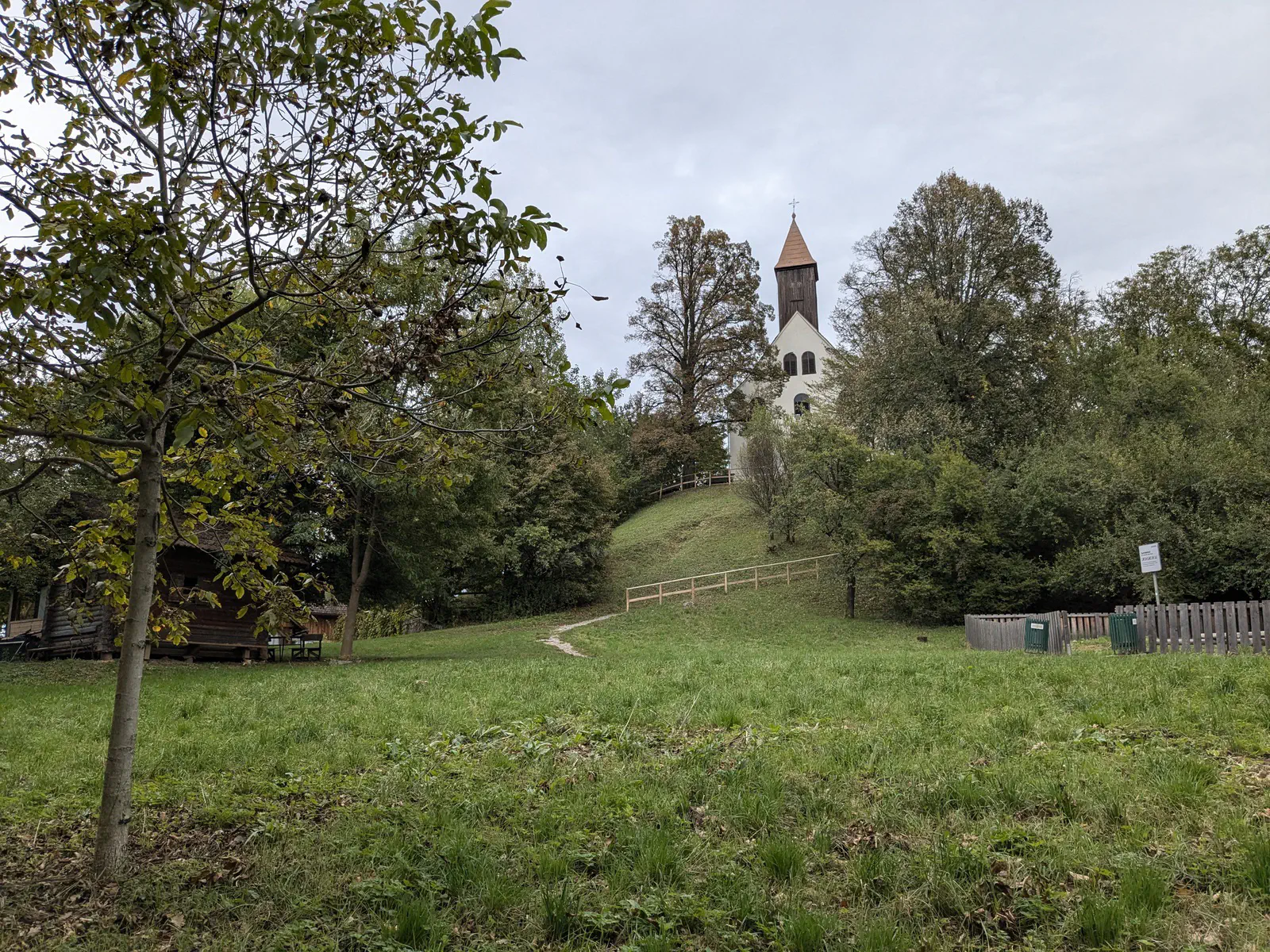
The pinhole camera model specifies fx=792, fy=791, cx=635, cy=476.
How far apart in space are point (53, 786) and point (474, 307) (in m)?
5.60

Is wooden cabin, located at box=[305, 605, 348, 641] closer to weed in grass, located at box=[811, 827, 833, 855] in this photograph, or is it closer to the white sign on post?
the white sign on post

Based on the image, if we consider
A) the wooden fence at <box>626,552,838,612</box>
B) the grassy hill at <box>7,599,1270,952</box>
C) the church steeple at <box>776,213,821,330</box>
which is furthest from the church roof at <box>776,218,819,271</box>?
the grassy hill at <box>7,599,1270,952</box>

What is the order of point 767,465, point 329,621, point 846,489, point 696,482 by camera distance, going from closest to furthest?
1. point 846,489
2. point 329,621
3. point 767,465
4. point 696,482

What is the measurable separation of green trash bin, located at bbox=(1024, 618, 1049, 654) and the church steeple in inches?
Answer: 1792

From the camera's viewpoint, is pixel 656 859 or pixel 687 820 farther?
pixel 687 820

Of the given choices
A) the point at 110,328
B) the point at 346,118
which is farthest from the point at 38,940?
the point at 346,118

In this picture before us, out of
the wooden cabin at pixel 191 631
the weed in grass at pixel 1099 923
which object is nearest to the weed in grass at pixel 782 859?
the weed in grass at pixel 1099 923

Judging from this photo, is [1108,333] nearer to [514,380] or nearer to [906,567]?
[906,567]

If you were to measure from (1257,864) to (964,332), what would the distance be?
3013cm

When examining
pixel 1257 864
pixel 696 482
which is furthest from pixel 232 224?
pixel 696 482

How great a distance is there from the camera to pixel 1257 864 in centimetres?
408

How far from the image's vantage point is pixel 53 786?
662cm

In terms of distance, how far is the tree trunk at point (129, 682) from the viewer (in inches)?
180

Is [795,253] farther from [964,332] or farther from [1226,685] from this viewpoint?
[1226,685]
